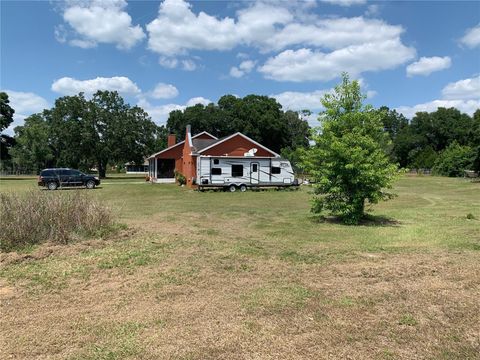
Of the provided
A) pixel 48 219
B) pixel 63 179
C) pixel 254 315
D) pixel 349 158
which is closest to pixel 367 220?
pixel 349 158

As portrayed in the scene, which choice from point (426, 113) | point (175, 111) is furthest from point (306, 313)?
point (426, 113)

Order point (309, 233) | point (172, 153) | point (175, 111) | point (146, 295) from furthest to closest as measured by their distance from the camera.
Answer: point (175, 111), point (172, 153), point (309, 233), point (146, 295)

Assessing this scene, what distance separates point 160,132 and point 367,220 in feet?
200

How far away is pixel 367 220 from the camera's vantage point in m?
13.1

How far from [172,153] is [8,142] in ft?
98.7

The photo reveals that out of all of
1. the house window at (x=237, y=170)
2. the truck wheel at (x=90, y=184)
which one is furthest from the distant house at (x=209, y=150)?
the truck wheel at (x=90, y=184)

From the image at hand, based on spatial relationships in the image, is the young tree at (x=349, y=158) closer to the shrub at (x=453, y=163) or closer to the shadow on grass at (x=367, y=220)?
the shadow on grass at (x=367, y=220)

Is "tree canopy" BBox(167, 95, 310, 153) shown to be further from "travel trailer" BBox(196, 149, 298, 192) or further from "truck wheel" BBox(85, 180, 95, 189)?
"truck wheel" BBox(85, 180, 95, 189)

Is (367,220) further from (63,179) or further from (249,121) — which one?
(249,121)

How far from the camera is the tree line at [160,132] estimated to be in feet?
180

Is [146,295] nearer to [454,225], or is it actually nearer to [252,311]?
[252,311]

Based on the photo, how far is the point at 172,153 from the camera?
42875 millimetres

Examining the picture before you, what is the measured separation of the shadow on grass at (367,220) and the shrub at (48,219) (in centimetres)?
662

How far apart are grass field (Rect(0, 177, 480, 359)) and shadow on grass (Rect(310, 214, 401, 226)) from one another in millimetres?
2819
